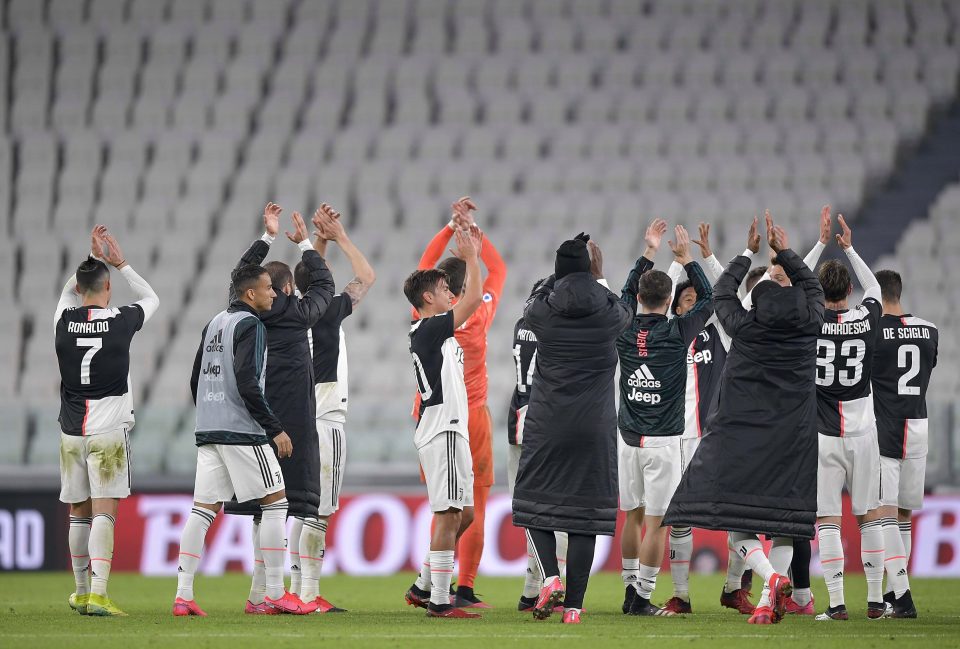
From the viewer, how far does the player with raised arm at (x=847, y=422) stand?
8.66 m

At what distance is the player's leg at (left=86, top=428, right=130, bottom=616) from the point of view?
8.75m

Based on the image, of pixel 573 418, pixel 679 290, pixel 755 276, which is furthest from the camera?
pixel 755 276

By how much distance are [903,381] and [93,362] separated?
5638mm

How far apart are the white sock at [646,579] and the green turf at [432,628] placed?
0.81 feet

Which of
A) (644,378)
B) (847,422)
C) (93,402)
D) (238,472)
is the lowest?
(238,472)

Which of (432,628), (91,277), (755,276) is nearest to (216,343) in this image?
(91,277)

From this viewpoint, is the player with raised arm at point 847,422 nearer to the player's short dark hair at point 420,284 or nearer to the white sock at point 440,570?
A: the white sock at point 440,570

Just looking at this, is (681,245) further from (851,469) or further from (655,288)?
(851,469)

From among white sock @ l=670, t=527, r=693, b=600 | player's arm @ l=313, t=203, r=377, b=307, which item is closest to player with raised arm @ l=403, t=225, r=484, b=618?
player's arm @ l=313, t=203, r=377, b=307

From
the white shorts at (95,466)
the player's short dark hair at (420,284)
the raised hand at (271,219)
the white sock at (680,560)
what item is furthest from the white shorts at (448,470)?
the white shorts at (95,466)

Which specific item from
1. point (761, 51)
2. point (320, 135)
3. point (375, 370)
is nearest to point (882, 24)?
point (761, 51)

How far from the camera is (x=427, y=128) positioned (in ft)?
72.7

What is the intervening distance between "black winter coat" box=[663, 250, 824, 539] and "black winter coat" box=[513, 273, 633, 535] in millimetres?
600

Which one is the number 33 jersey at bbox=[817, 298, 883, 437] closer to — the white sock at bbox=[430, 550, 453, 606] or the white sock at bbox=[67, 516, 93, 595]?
the white sock at bbox=[430, 550, 453, 606]
